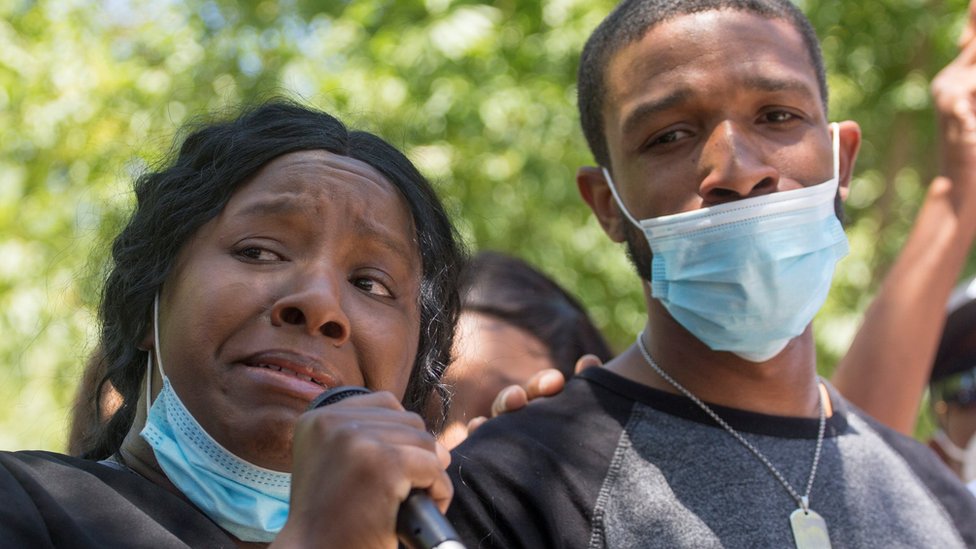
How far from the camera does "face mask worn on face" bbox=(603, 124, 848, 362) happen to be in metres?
2.86

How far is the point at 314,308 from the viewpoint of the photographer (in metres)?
2.15

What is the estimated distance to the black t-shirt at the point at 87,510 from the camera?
1858 millimetres

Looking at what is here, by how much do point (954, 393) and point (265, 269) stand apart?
3.22m

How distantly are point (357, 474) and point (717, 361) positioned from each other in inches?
62.6

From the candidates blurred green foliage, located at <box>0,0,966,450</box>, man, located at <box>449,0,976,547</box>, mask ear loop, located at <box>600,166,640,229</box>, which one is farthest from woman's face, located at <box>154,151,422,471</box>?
blurred green foliage, located at <box>0,0,966,450</box>

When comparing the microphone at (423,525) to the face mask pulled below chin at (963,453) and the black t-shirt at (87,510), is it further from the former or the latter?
the face mask pulled below chin at (963,453)

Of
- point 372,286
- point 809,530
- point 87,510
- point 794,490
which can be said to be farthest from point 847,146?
point 87,510


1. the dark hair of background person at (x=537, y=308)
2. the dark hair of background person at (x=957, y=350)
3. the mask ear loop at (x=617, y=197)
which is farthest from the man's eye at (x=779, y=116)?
the dark hair of background person at (x=957, y=350)

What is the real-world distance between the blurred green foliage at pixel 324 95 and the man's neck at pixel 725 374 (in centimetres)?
231

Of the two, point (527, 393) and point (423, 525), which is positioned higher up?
point (423, 525)

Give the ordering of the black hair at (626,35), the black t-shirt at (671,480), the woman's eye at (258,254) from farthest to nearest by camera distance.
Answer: the black hair at (626,35) < the black t-shirt at (671,480) < the woman's eye at (258,254)

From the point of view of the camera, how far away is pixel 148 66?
6.76 metres

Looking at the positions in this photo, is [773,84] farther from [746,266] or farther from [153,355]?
[153,355]

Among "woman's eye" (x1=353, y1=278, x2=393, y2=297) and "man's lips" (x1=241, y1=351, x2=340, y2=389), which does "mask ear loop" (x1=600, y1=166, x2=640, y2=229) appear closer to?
"woman's eye" (x1=353, y1=278, x2=393, y2=297)
